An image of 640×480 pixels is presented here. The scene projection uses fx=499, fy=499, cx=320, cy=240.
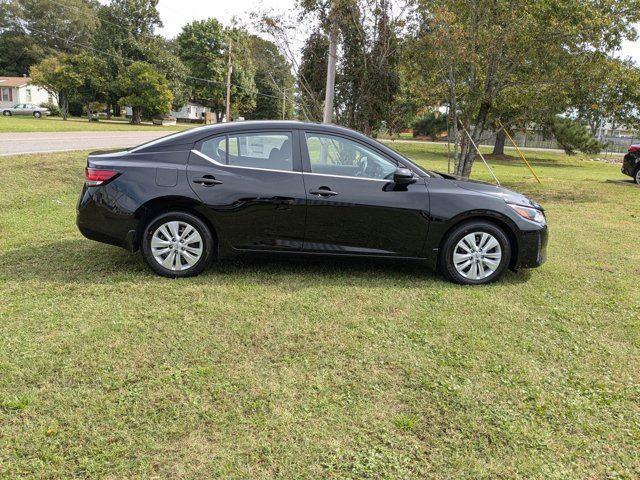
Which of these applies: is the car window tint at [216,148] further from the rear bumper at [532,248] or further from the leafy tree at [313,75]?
the leafy tree at [313,75]

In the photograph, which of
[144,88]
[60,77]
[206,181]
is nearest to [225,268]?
[206,181]

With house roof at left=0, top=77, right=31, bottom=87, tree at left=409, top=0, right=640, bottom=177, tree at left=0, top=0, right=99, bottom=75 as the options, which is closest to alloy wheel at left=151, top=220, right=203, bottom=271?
tree at left=409, top=0, right=640, bottom=177

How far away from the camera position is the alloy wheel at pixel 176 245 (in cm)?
477

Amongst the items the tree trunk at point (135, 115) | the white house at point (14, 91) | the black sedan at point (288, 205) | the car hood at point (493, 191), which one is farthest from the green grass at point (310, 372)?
the white house at point (14, 91)

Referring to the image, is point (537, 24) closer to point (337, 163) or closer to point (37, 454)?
point (337, 163)

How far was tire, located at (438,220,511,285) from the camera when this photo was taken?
16.3ft

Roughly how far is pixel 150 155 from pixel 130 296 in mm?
1392

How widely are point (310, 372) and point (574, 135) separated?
3140cm

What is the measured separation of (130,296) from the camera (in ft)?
14.3

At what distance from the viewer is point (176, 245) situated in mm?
4793

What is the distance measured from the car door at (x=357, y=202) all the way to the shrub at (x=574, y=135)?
1114 inches

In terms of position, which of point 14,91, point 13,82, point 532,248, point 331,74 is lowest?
point 532,248

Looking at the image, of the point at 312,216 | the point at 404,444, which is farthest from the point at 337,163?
the point at 404,444

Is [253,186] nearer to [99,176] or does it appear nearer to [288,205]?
[288,205]
